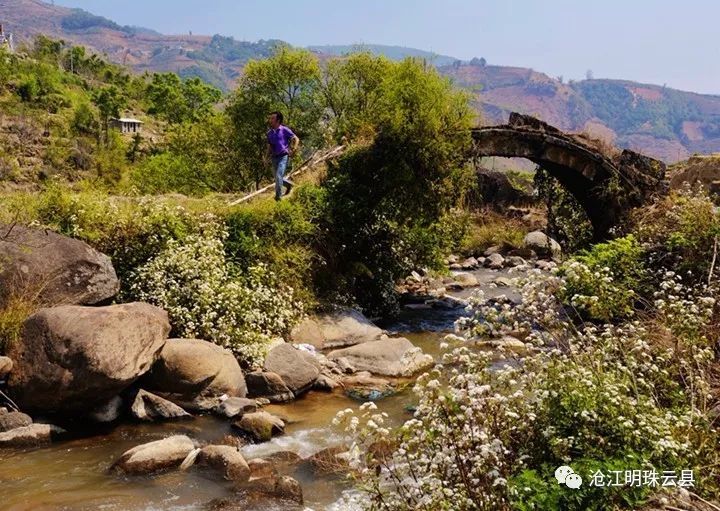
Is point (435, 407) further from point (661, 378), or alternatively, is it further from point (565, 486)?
point (661, 378)

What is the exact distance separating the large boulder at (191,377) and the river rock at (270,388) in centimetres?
42

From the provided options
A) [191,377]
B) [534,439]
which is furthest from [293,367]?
[534,439]

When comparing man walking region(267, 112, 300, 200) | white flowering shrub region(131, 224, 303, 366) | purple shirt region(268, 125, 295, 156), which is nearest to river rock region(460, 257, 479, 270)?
man walking region(267, 112, 300, 200)

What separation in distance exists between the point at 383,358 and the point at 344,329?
227cm

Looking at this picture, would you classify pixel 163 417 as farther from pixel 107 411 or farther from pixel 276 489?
pixel 276 489

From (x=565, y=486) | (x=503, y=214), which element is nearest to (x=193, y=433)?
(x=565, y=486)

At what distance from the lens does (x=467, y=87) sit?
1991 centimetres

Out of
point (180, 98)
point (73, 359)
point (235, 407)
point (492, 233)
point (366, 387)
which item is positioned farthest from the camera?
point (180, 98)

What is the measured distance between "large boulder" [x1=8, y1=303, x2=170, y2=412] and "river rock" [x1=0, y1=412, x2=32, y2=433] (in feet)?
0.83

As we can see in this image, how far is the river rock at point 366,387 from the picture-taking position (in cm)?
1296

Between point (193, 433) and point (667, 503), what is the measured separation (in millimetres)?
7836

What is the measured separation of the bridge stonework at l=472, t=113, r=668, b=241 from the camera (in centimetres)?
2171

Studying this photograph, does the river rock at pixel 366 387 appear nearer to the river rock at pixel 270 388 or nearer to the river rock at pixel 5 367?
the river rock at pixel 270 388

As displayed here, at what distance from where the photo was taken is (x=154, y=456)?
948cm
